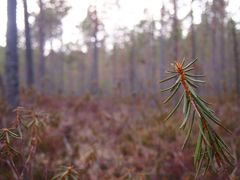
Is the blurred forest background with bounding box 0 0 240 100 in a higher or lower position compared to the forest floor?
higher

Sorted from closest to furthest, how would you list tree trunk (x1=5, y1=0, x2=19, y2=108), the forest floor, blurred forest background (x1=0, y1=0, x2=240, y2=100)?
the forest floor
tree trunk (x1=5, y1=0, x2=19, y2=108)
blurred forest background (x1=0, y1=0, x2=240, y2=100)

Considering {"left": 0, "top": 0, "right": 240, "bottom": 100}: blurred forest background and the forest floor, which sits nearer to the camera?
the forest floor

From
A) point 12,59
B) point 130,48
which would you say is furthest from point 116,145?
point 130,48

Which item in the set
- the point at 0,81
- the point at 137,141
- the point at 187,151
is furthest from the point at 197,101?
the point at 0,81

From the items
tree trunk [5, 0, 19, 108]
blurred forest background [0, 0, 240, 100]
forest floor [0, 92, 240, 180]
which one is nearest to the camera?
forest floor [0, 92, 240, 180]

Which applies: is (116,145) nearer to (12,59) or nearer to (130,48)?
(12,59)
